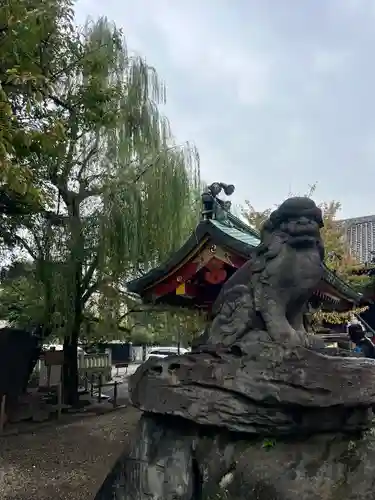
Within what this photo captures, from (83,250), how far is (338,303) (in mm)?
5516

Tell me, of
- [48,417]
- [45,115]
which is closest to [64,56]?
[45,115]

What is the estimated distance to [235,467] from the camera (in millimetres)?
3490

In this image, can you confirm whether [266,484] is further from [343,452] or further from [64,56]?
[64,56]

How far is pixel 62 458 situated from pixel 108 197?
16.7 ft

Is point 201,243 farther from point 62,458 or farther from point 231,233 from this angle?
point 62,458

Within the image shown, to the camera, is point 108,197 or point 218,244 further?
point 108,197

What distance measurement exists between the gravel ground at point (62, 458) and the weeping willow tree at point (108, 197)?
2.41m

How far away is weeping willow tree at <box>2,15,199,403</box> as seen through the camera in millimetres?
9828

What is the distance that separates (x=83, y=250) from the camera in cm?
993

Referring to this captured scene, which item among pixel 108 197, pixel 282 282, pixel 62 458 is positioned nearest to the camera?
pixel 282 282

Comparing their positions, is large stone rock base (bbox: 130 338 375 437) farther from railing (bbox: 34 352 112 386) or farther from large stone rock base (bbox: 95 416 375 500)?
railing (bbox: 34 352 112 386)

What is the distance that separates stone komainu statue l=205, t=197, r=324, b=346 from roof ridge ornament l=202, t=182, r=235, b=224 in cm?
246

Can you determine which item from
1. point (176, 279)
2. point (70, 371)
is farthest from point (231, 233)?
point (70, 371)

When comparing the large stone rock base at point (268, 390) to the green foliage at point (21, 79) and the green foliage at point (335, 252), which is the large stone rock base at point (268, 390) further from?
the green foliage at point (335, 252)
